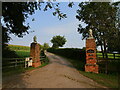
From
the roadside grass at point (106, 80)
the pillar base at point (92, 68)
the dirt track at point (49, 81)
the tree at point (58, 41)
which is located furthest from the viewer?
the tree at point (58, 41)

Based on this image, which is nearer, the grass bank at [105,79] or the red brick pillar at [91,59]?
the grass bank at [105,79]

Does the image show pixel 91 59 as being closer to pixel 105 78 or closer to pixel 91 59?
pixel 91 59

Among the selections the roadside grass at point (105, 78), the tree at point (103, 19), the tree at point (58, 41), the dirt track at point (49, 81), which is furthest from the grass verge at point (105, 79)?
the tree at point (58, 41)

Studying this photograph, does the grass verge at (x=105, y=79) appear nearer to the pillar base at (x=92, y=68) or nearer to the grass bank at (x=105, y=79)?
the grass bank at (x=105, y=79)

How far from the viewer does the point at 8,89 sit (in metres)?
5.64

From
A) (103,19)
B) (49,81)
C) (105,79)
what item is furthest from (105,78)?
(103,19)

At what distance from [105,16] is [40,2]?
14129 millimetres

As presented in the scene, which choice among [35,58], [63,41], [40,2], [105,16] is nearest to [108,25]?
[105,16]

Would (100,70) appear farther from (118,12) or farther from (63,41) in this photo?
(63,41)

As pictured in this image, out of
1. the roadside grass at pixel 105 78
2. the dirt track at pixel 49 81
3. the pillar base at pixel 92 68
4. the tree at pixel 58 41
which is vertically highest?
the tree at pixel 58 41

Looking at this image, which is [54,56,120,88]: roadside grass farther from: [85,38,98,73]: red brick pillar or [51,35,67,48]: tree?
[51,35,67,48]: tree

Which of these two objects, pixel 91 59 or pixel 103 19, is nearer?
pixel 91 59

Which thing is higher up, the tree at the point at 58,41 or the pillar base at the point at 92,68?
the tree at the point at 58,41

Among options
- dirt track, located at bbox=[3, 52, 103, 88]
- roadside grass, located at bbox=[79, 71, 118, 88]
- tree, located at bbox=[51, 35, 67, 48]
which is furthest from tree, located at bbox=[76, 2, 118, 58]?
tree, located at bbox=[51, 35, 67, 48]
